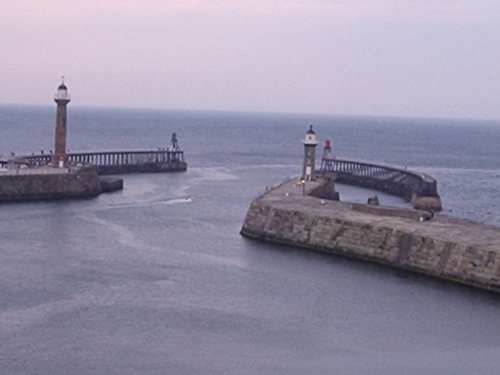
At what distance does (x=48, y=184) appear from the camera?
59.5 metres

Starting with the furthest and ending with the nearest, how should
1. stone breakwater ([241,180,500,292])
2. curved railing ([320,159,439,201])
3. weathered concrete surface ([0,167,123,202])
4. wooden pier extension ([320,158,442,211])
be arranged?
curved railing ([320,159,439,201])
wooden pier extension ([320,158,442,211])
weathered concrete surface ([0,167,123,202])
stone breakwater ([241,180,500,292])

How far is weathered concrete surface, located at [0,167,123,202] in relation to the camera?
5707 centimetres

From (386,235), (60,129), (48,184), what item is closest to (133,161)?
(60,129)

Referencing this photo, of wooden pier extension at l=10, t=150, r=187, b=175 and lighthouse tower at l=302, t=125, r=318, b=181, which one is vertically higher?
lighthouse tower at l=302, t=125, r=318, b=181

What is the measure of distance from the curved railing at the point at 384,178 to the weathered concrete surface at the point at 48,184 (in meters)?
22.2

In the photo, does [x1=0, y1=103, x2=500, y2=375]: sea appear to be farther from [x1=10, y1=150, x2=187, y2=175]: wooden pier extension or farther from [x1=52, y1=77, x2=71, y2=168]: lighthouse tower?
A: [x1=10, y1=150, x2=187, y2=175]: wooden pier extension

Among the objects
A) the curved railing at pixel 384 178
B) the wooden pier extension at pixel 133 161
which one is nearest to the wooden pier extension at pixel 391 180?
the curved railing at pixel 384 178

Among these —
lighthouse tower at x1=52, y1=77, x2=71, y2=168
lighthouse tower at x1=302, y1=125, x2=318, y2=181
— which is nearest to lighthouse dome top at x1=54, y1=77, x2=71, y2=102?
lighthouse tower at x1=52, y1=77, x2=71, y2=168

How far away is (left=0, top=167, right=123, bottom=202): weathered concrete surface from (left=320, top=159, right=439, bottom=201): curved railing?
72.8 ft

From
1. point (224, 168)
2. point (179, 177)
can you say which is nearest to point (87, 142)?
point (224, 168)

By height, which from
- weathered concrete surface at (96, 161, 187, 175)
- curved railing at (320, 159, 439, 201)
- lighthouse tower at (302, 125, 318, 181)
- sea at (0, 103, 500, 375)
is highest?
lighthouse tower at (302, 125, 318, 181)

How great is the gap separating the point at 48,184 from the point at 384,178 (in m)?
30.2

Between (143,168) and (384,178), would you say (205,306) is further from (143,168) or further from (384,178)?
(143,168)

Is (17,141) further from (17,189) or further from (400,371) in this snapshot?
(400,371)
